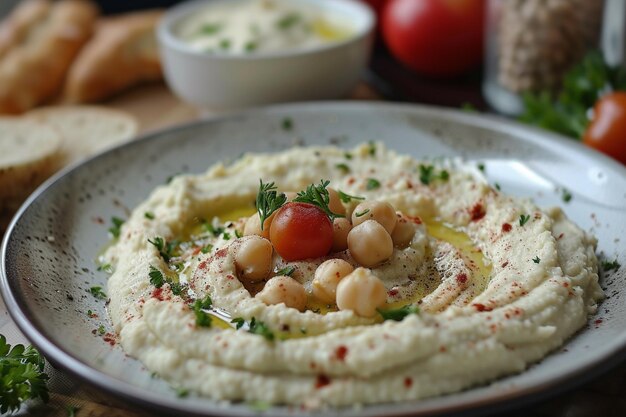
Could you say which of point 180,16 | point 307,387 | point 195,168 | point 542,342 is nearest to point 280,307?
point 307,387

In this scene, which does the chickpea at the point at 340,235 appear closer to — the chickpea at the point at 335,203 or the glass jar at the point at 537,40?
the chickpea at the point at 335,203

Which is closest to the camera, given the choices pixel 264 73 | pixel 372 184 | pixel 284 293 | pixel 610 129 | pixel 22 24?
pixel 284 293

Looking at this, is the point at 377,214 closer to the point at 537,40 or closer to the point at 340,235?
the point at 340,235

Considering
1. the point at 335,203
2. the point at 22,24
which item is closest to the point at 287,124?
the point at 335,203

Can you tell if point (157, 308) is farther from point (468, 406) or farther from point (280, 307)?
point (468, 406)

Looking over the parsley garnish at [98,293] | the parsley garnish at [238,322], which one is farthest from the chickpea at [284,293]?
the parsley garnish at [98,293]
